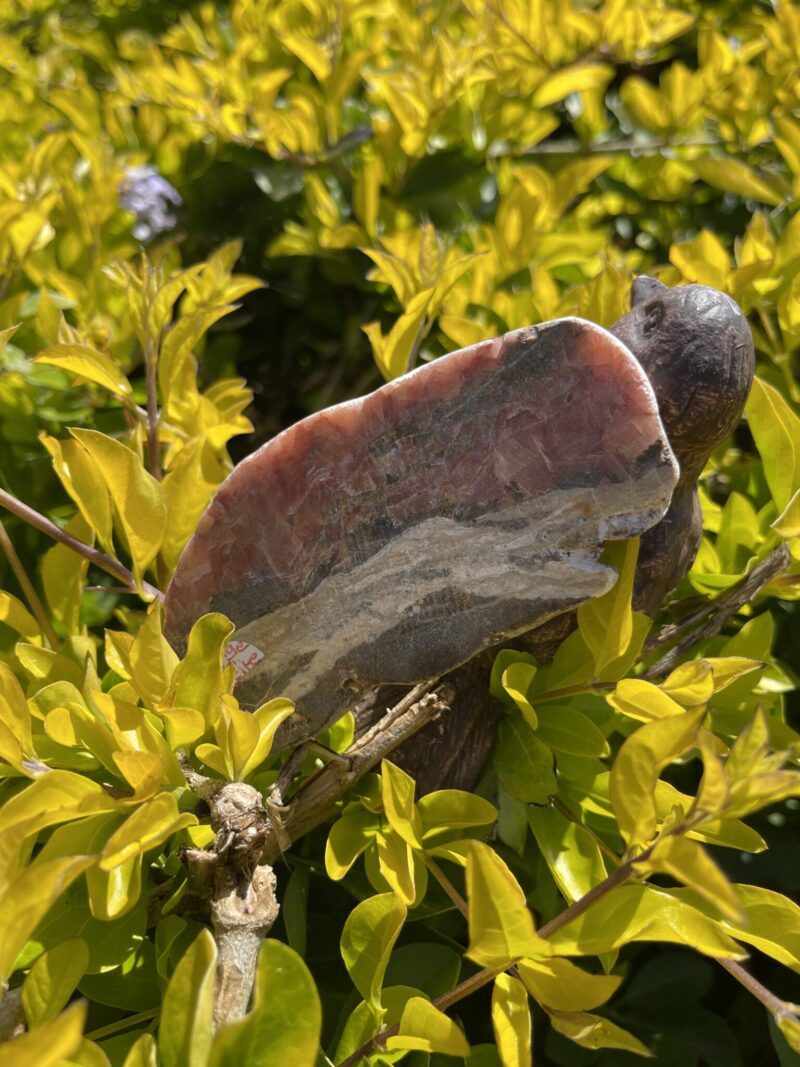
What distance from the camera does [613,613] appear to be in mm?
659

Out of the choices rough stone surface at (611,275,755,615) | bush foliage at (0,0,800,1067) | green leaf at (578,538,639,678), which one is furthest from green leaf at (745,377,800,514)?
green leaf at (578,538,639,678)

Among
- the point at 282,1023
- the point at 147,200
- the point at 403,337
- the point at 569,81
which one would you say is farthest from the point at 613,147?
the point at 282,1023

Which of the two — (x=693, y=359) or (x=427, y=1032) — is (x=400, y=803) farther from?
(x=693, y=359)

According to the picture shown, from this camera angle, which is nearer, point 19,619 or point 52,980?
point 52,980

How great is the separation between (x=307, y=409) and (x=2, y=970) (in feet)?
3.63

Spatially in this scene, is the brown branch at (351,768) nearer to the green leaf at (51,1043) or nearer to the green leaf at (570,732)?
the green leaf at (570,732)

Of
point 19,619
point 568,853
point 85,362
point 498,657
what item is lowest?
point 568,853

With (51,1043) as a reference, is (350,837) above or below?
below

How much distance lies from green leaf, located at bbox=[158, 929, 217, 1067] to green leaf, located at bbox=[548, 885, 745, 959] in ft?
0.67

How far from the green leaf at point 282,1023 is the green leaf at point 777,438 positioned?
55cm

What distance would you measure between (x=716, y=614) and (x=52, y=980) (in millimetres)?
578

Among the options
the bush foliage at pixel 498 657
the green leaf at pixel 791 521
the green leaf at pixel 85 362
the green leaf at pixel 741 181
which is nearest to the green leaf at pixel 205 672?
the bush foliage at pixel 498 657

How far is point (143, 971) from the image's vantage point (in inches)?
26.1

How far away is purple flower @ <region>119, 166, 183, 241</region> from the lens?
4.65ft
